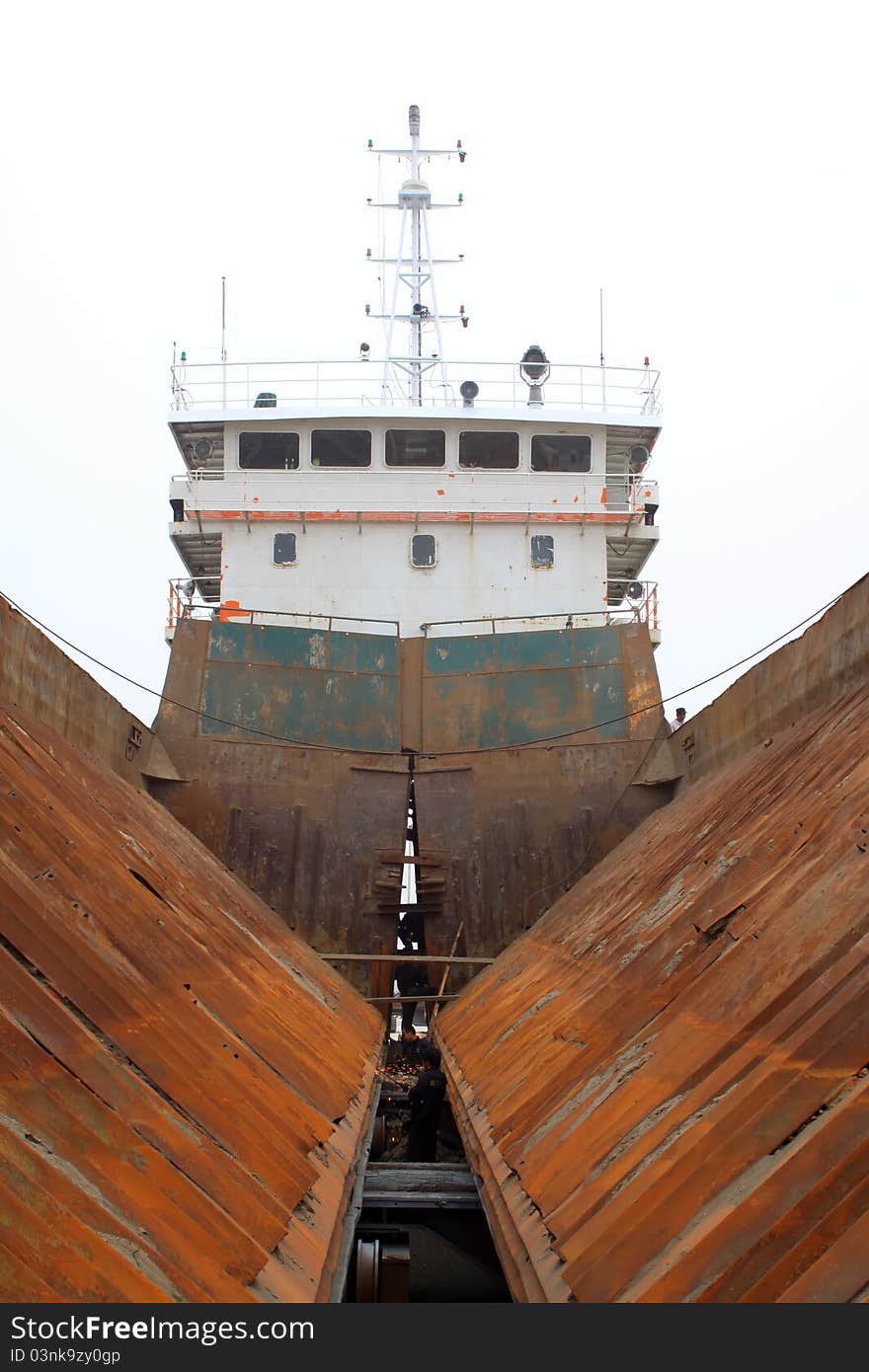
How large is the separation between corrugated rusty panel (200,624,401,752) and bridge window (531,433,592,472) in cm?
511

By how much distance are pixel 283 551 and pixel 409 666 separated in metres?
3.57

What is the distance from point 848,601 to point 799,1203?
6.54 metres

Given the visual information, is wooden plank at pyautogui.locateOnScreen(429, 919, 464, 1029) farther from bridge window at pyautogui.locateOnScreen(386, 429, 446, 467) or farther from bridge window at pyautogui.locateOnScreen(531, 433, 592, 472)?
bridge window at pyautogui.locateOnScreen(531, 433, 592, 472)

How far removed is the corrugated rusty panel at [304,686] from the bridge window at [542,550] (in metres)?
3.56

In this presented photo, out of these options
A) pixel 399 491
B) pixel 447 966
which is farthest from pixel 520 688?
pixel 399 491

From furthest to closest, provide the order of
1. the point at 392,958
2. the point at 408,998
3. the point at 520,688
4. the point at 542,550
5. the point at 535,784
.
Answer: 1. the point at 542,550
2. the point at 520,688
3. the point at 535,784
4. the point at 392,958
5. the point at 408,998

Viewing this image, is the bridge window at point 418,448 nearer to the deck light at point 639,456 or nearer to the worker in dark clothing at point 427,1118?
the deck light at point 639,456

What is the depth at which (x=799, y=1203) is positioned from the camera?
3203mm

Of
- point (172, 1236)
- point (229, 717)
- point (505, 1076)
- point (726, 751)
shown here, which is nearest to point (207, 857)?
point (229, 717)

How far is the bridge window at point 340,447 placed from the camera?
2030 centimetres

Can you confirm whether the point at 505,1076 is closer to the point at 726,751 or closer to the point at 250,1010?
the point at 250,1010

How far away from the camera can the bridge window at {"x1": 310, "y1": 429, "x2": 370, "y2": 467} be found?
20297 mm

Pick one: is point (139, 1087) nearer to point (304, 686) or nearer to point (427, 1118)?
point (427, 1118)

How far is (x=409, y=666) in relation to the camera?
1717 cm
